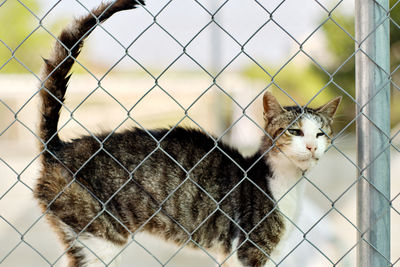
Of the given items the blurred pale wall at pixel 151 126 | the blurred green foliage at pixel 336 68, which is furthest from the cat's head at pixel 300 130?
the blurred green foliage at pixel 336 68

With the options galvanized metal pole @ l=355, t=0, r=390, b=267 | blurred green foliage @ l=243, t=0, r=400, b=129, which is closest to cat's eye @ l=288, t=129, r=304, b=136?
galvanized metal pole @ l=355, t=0, r=390, b=267

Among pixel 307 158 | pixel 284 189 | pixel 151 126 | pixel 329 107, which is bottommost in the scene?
pixel 151 126

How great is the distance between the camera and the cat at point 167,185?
2256mm

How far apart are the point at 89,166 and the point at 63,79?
1.40 feet

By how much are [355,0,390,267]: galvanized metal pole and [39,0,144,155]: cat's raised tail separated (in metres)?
0.80

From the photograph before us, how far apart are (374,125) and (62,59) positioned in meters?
1.25

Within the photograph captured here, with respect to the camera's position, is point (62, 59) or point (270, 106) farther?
point (270, 106)

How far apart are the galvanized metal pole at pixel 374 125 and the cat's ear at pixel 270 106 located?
2.31 feet

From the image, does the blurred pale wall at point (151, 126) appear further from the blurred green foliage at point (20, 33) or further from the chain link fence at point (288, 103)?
the blurred green foliage at point (20, 33)

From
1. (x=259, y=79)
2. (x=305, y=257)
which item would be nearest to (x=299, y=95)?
(x=259, y=79)

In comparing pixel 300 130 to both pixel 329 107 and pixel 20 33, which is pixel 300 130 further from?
pixel 20 33

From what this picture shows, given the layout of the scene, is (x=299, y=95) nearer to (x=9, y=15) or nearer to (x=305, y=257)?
(x=305, y=257)

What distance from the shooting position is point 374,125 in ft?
5.80

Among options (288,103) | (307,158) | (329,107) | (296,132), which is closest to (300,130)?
(296,132)
